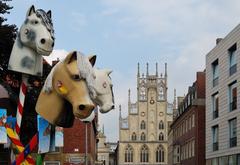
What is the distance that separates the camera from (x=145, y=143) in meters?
124

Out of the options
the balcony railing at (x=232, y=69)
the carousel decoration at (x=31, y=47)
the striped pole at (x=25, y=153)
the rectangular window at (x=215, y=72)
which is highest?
the rectangular window at (x=215, y=72)

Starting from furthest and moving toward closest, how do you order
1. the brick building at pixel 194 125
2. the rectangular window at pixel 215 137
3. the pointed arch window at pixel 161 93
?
the pointed arch window at pixel 161 93 < the brick building at pixel 194 125 < the rectangular window at pixel 215 137

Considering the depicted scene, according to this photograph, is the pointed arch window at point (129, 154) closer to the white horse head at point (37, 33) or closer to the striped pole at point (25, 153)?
the striped pole at point (25, 153)

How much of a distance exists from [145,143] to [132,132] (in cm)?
372

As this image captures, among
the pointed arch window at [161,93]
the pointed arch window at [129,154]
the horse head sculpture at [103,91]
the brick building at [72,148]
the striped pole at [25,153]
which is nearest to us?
the horse head sculpture at [103,91]

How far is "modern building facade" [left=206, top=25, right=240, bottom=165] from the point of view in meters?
44.0

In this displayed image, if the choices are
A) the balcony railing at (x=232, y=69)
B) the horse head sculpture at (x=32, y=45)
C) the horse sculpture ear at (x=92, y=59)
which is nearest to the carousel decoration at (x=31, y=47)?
the horse head sculpture at (x=32, y=45)

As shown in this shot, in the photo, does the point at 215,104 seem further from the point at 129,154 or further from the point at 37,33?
the point at 129,154

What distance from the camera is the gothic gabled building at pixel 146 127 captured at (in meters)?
123

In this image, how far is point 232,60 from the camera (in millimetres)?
45969

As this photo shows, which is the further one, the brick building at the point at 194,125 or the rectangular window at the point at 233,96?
the brick building at the point at 194,125

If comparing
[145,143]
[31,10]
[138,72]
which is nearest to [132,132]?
[145,143]

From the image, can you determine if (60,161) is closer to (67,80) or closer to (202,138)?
(202,138)

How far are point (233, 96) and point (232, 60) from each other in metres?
2.89
